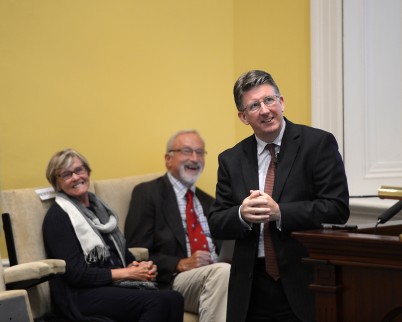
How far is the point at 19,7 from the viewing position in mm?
4500

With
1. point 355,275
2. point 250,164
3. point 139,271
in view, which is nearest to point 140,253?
point 139,271

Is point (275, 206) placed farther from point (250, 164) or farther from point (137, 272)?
point (137, 272)

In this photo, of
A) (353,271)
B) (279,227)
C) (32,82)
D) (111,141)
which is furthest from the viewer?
(111,141)

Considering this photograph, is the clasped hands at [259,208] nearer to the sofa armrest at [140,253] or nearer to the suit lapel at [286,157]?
the suit lapel at [286,157]

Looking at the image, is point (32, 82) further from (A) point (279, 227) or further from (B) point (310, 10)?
(A) point (279, 227)

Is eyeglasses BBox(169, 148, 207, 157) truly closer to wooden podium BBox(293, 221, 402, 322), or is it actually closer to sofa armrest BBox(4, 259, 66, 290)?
sofa armrest BBox(4, 259, 66, 290)

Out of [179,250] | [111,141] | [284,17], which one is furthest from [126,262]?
[284,17]

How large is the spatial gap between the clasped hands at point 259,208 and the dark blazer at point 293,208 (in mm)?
38

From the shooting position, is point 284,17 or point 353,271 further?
point 284,17

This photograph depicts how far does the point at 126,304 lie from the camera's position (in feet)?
12.9

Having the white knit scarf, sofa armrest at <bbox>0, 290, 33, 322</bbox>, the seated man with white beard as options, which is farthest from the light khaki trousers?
sofa armrest at <bbox>0, 290, 33, 322</bbox>

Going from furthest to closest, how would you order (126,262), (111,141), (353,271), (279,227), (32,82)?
(111,141) < (32,82) < (126,262) < (279,227) < (353,271)

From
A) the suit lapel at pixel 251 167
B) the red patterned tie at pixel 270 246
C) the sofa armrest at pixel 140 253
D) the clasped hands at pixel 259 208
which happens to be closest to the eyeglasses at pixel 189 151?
the sofa armrest at pixel 140 253

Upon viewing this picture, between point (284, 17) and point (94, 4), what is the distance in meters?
1.12
